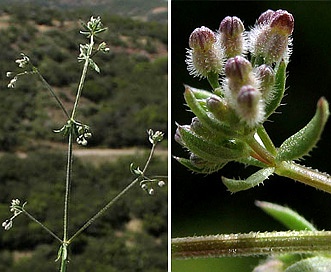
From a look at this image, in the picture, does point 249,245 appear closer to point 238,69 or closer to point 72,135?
point 238,69

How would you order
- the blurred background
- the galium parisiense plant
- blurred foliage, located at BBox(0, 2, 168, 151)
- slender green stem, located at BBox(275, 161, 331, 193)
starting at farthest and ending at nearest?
blurred foliage, located at BBox(0, 2, 168, 151) → the blurred background → the galium parisiense plant → slender green stem, located at BBox(275, 161, 331, 193)

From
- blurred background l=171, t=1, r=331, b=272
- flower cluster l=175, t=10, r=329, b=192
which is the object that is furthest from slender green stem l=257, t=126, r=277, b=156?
blurred background l=171, t=1, r=331, b=272

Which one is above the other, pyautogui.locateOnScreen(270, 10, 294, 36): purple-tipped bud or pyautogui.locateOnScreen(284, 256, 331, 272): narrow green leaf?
pyautogui.locateOnScreen(270, 10, 294, 36): purple-tipped bud

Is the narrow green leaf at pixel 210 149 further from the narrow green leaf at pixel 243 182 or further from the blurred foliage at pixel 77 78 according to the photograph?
the blurred foliage at pixel 77 78

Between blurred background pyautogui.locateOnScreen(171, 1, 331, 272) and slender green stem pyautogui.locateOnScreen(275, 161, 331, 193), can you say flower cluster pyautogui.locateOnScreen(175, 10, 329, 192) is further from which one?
blurred background pyautogui.locateOnScreen(171, 1, 331, 272)

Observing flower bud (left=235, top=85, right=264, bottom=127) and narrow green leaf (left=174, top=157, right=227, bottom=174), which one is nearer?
flower bud (left=235, top=85, right=264, bottom=127)

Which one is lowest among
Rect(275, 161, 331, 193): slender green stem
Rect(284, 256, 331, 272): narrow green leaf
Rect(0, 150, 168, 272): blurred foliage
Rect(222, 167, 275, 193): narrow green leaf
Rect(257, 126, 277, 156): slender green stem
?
Rect(284, 256, 331, 272): narrow green leaf

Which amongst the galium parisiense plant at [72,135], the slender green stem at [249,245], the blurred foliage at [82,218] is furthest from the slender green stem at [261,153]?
the blurred foliage at [82,218]
